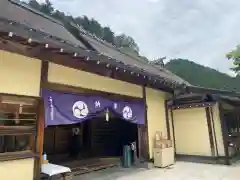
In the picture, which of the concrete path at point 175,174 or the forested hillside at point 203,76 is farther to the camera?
the forested hillside at point 203,76

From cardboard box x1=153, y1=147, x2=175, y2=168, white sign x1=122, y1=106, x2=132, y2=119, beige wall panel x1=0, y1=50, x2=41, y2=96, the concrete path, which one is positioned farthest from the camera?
cardboard box x1=153, y1=147, x2=175, y2=168

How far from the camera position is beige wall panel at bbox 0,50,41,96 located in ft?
11.2

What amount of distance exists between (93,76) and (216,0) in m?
8.21

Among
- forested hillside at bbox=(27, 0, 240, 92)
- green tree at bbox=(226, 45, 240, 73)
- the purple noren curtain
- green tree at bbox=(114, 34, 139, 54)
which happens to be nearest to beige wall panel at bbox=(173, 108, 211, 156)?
the purple noren curtain

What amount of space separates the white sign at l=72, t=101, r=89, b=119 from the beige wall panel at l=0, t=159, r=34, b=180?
1.28 meters

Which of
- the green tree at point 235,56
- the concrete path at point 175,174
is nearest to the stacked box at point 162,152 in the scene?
the concrete path at point 175,174

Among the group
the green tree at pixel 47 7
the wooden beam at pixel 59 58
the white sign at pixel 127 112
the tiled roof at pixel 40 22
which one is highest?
the green tree at pixel 47 7

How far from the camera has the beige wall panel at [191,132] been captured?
706 cm

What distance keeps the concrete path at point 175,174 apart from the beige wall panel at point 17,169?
170 cm

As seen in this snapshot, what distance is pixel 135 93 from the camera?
251 inches

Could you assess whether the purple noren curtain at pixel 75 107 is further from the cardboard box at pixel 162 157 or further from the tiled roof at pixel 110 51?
the tiled roof at pixel 110 51

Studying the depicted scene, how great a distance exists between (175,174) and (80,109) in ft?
9.73

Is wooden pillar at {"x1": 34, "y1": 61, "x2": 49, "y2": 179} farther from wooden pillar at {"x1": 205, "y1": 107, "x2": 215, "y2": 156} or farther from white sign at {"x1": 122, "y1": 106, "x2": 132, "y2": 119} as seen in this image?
wooden pillar at {"x1": 205, "y1": 107, "x2": 215, "y2": 156}

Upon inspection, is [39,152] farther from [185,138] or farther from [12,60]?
[185,138]
